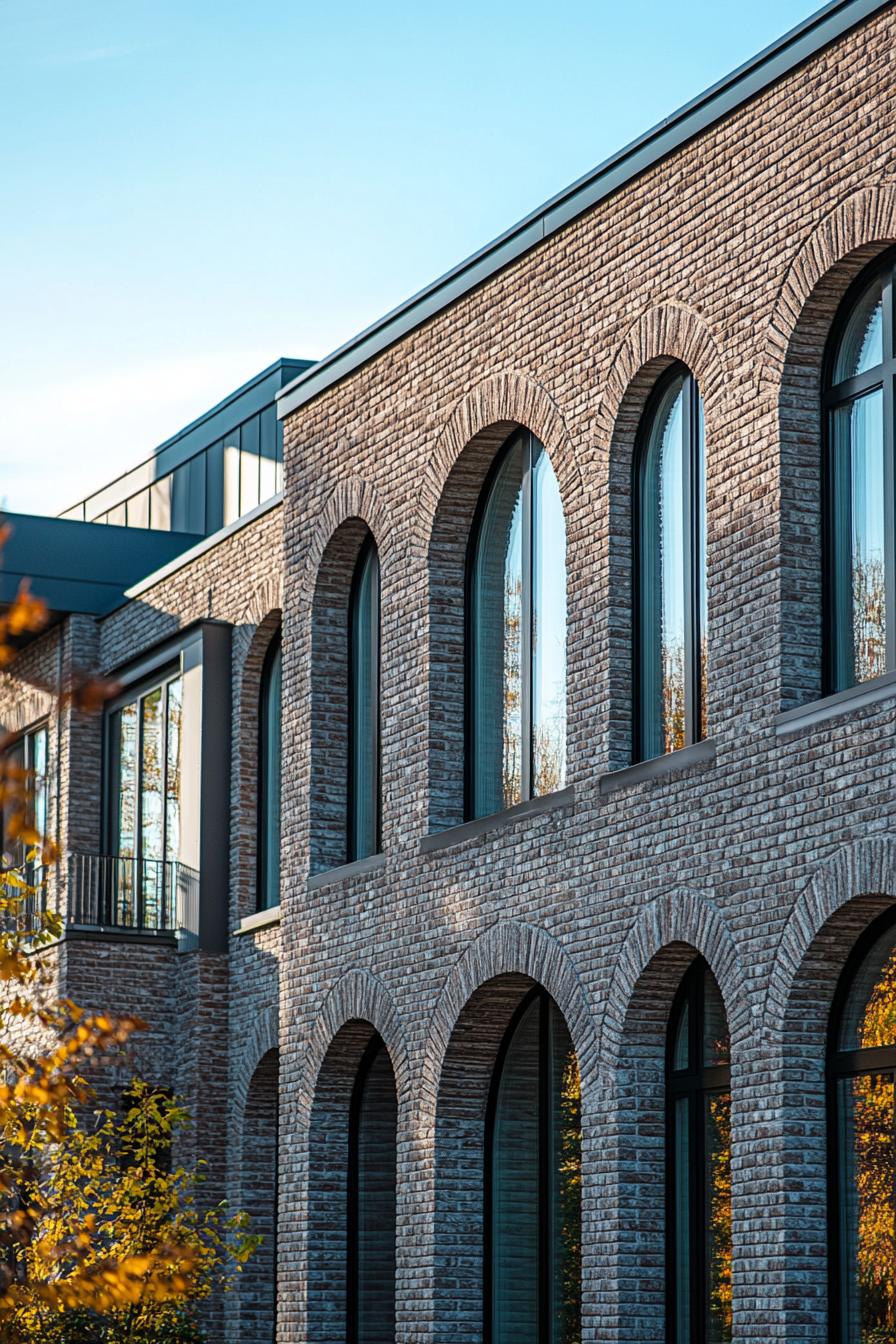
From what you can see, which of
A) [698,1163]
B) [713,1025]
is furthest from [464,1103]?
[713,1025]

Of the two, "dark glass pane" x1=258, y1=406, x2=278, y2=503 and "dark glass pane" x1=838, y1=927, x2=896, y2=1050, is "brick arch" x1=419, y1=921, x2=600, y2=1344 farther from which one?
"dark glass pane" x1=258, y1=406, x2=278, y2=503

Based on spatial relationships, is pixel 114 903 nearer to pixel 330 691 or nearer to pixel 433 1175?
pixel 330 691

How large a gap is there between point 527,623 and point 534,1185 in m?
4.37

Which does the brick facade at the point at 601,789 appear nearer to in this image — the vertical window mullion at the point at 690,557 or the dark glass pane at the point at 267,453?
the vertical window mullion at the point at 690,557

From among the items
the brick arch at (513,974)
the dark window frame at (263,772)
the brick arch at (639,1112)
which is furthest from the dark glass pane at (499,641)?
the dark window frame at (263,772)

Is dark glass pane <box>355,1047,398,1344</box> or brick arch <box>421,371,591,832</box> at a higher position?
brick arch <box>421,371,591,832</box>

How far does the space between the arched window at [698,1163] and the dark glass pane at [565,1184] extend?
108 centimetres

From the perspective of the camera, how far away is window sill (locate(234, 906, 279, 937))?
22141 millimetres

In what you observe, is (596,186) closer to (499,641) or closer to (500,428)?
(500,428)

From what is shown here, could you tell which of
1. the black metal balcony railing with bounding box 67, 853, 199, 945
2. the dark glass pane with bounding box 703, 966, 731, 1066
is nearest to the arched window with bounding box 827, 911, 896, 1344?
the dark glass pane with bounding box 703, 966, 731, 1066

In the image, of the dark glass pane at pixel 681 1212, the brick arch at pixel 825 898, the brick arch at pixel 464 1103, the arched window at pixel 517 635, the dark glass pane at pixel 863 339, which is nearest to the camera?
the brick arch at pixel 825 898

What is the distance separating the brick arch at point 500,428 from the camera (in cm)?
1691

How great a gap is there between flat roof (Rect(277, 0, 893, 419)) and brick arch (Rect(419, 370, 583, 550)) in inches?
38.7

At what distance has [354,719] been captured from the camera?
20.5m
